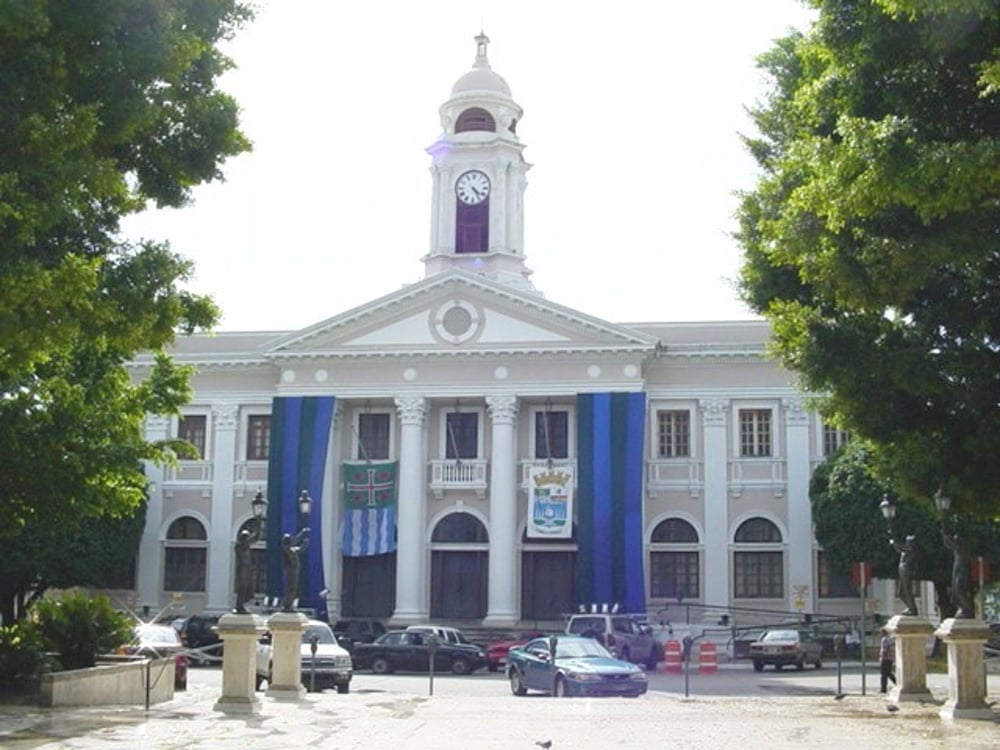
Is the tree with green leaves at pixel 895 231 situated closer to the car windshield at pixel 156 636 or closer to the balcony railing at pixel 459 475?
the car windshield at pixel 156 636

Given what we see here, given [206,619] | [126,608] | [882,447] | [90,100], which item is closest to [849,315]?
[882,447]

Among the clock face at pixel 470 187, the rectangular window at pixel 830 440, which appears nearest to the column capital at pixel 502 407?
the clock face at pixel 470 187

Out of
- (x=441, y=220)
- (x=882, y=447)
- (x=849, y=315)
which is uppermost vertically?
(x=441, y=220)

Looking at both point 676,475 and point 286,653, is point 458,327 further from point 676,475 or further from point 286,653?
point 286,653

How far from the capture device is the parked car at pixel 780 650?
3872 centimetres

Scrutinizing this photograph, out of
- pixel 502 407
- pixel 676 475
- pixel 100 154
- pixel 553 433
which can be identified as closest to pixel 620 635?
pixel 676 475

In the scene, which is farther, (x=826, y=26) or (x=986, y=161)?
(x=826, y=26)

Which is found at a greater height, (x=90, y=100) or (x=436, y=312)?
(x=436, y=312)

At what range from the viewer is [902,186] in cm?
1324

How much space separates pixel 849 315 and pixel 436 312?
30.9 m

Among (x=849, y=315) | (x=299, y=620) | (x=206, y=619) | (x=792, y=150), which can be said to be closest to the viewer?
(x=792, y=150)

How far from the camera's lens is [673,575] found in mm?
47688

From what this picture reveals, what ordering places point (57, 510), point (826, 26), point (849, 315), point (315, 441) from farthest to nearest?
1. point (315, 441)
2. point (57, 510)
3. point (849, 315)
4. point (826, 26)

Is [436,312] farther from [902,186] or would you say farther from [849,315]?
[902,186]
